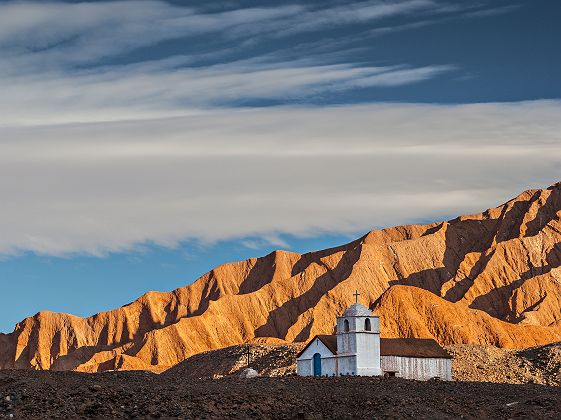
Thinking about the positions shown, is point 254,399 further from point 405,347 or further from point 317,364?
point 405,347

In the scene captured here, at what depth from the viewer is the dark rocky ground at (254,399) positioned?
1619 inches

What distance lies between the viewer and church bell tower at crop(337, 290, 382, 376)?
6881cm

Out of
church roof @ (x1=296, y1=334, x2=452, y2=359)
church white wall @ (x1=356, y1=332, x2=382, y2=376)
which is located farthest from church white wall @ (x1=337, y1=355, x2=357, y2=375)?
church roof @ (x1=296, y1=334, x2=452, y2=359)

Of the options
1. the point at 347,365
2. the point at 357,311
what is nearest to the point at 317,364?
the point at 347,365

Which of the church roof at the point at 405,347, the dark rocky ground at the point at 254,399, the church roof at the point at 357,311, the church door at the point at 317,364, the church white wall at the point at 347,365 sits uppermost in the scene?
the church roof at the point at 357,311

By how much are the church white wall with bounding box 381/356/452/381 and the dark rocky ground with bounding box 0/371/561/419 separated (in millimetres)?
19222

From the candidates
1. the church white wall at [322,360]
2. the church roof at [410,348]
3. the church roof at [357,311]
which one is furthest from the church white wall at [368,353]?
the church roof at [410,348]

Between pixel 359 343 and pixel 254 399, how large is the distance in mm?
26326

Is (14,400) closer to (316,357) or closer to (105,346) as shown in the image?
(316,357)

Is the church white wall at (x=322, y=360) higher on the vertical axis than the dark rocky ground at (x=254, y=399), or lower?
higher

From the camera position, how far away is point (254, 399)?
43.3 meters

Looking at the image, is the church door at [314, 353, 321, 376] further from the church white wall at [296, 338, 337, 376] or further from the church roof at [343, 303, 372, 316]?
the church roof at [343, 303, 372, 316]

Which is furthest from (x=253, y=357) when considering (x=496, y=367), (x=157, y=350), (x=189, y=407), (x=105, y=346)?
(x=105, y=346)

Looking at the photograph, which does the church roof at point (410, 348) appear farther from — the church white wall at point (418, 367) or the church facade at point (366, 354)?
the church white wall at point (418, 367)
